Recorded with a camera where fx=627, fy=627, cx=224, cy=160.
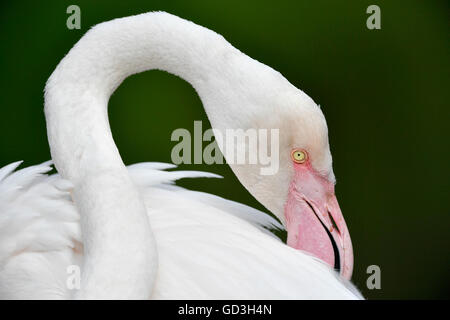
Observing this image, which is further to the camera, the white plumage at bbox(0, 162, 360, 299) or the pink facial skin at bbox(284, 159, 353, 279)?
the pink facial skin at bbox(284, 159, 353, 279)

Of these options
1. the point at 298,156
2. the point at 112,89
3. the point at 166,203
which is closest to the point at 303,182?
the point at 298,156

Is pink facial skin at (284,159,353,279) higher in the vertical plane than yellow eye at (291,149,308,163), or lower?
lower

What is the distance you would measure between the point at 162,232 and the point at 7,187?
439 millimetres

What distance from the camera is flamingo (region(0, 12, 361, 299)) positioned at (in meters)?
1.44

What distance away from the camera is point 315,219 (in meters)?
1.65

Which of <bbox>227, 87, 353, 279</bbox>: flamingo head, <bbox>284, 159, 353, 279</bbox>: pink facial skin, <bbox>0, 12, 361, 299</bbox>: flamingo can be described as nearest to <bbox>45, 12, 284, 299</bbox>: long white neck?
<bbox>0, 12, 361, 299</bbox>: flamingo

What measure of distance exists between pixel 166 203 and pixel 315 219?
0.40m

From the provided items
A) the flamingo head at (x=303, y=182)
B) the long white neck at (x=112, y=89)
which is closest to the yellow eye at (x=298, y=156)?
the flamingo head at (x=303, y=182)

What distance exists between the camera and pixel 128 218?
1448 mm

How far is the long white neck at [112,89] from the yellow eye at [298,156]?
0.55 feet

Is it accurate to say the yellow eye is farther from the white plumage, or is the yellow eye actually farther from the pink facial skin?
the white plumage
